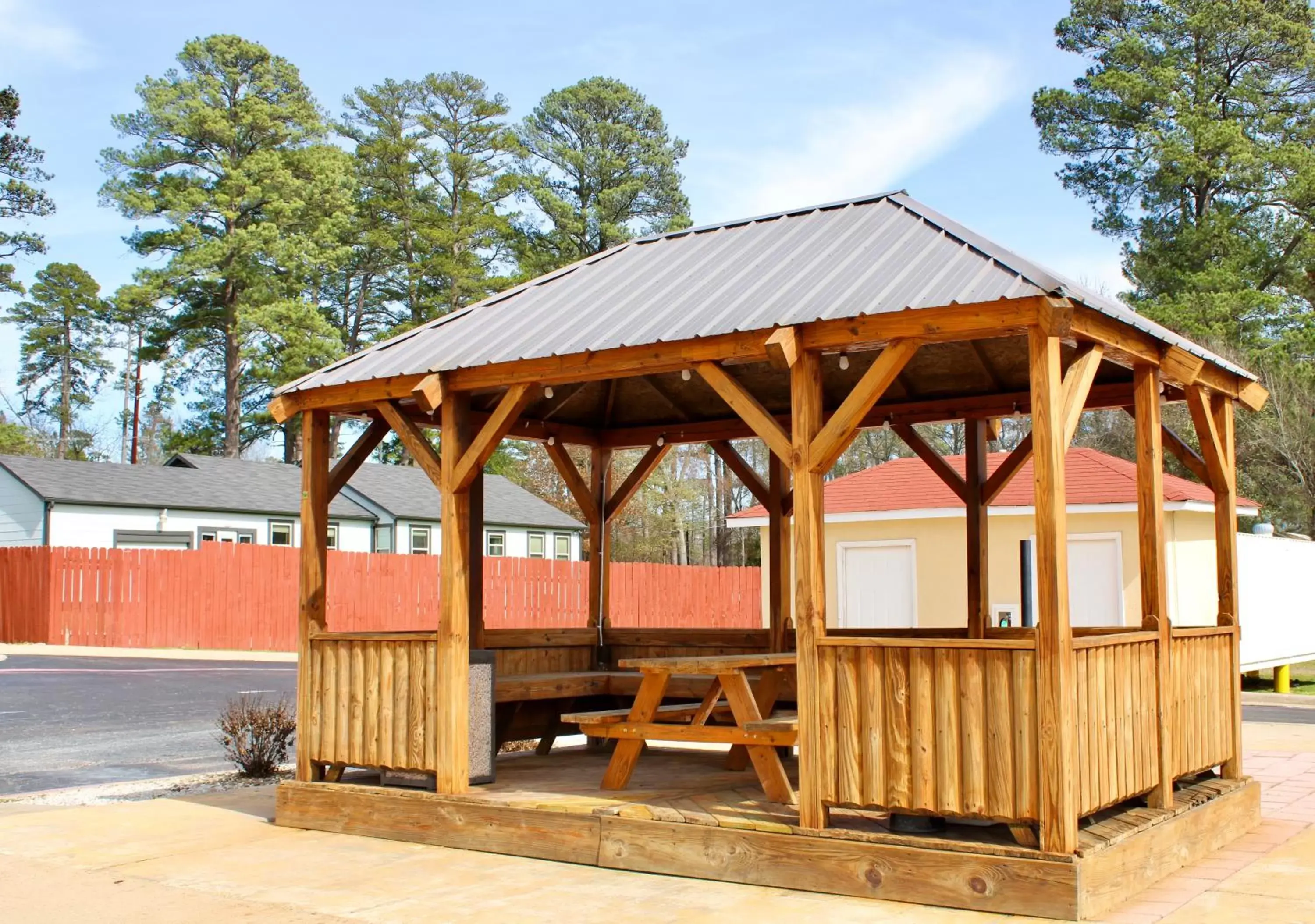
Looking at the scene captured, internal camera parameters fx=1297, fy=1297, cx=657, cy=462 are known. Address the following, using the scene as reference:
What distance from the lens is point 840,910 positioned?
609 centimetres

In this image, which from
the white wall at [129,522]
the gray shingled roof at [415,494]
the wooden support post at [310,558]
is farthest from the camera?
the gray shingled roof at [415,494]

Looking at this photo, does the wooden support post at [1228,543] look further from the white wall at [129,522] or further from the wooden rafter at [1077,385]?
the white wall at [129,522]

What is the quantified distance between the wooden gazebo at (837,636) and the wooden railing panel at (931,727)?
1 centimetres

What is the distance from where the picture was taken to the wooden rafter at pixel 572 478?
37.2ft

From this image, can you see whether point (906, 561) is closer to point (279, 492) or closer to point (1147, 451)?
point (1147, 451)

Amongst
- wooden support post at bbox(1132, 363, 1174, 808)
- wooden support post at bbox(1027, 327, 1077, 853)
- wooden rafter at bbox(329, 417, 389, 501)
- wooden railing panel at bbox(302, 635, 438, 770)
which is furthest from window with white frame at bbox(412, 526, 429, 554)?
wooden support post at bbox(1027, 327, 1077, 853)

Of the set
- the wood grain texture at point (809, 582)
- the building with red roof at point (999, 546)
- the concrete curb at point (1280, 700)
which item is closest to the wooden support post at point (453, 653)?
the wood grain texture at point (809, 582)

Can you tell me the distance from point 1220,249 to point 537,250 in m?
21.5

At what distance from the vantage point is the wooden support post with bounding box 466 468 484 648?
10320 mm

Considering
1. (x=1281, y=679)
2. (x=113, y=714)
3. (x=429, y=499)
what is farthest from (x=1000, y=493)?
(x=429, y=499)

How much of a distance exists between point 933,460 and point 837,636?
4.08m

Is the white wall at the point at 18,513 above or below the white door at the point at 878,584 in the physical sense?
above

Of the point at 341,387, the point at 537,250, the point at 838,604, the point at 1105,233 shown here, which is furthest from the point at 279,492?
the point at 341,387

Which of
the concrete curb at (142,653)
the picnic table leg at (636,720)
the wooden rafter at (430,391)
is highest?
the wooden rafter at (430,391)
